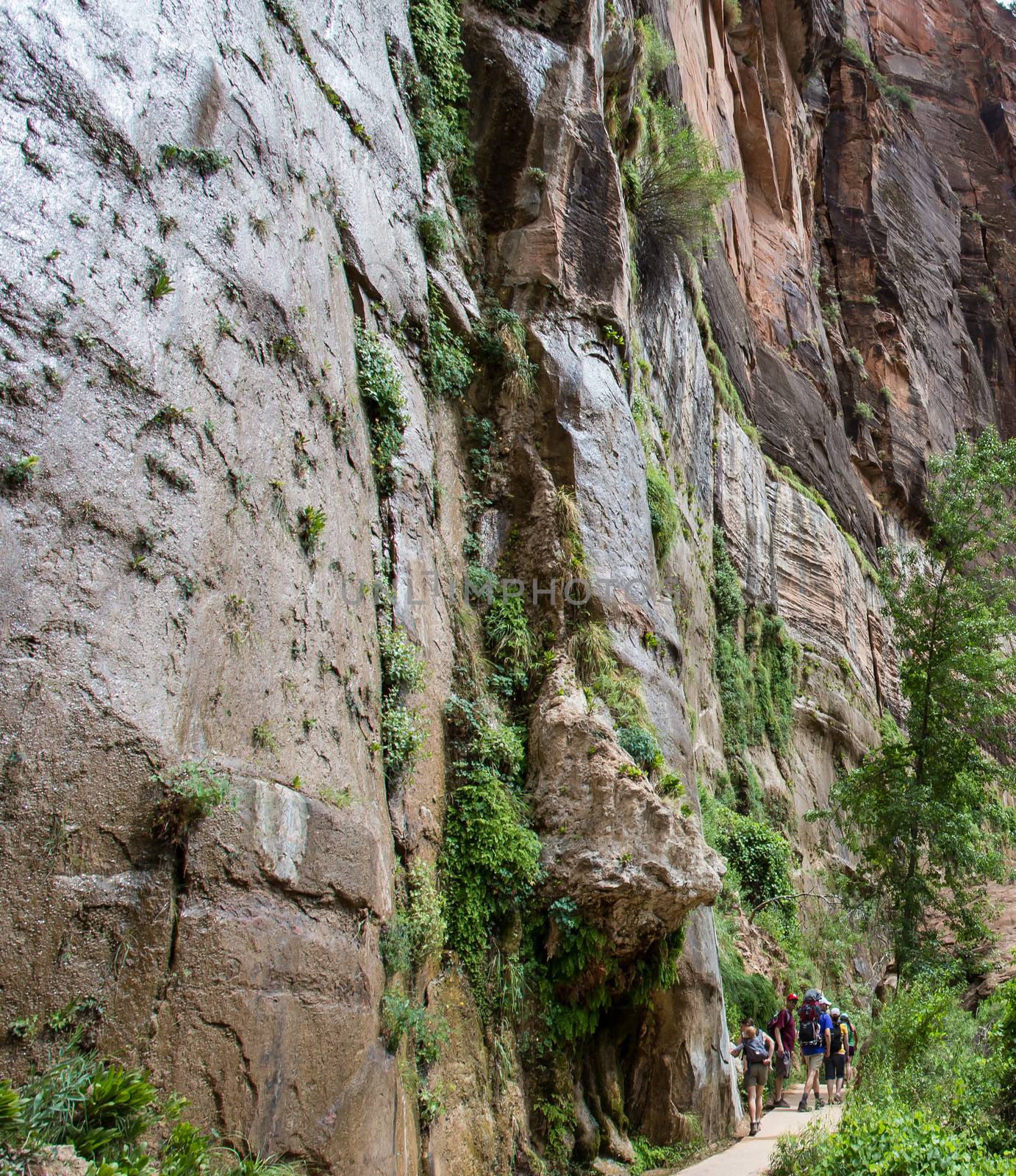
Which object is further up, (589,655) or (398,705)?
(589,655)

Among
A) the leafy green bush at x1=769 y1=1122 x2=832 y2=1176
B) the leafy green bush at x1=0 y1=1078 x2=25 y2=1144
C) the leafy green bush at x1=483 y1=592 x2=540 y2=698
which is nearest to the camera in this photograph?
the leafy green bush at x1=0 y1=1078 x2=25 y2=1144

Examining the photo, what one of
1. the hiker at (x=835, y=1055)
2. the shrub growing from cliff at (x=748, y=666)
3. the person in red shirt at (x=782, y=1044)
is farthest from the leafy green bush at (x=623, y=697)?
the shrub growing from cliff at (x=748, y=666)

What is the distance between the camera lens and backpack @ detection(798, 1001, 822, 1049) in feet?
34.7

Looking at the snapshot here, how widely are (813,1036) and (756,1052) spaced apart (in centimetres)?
90

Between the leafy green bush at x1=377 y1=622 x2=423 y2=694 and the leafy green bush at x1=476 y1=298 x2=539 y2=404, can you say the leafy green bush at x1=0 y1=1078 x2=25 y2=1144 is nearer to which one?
the leafy green bush at x1=377 y1=622 x2=423 y2=694

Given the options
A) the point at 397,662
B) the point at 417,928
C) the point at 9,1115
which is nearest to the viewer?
the point at 9,1115

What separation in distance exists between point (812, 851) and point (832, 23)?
27182mm

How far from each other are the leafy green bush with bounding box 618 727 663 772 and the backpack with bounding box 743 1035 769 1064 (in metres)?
3.17

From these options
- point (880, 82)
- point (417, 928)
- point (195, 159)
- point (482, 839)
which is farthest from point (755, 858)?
point (880, 82)

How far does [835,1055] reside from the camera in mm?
10750

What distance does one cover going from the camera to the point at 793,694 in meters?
19.3

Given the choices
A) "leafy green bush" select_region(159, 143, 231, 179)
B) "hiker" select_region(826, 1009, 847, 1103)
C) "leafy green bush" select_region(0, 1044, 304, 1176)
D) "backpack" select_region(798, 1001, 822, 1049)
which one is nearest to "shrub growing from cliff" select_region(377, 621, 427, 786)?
"leafy green bush" select_region(0, 1044, 304, 1176)

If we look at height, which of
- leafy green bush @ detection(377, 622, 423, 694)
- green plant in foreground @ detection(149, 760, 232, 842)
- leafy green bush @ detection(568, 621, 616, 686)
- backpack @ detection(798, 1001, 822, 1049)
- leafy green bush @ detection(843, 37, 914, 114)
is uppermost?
leafy green bush @ detection(843, 37, 914, 114)

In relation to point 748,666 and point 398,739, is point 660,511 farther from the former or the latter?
point 398,739
